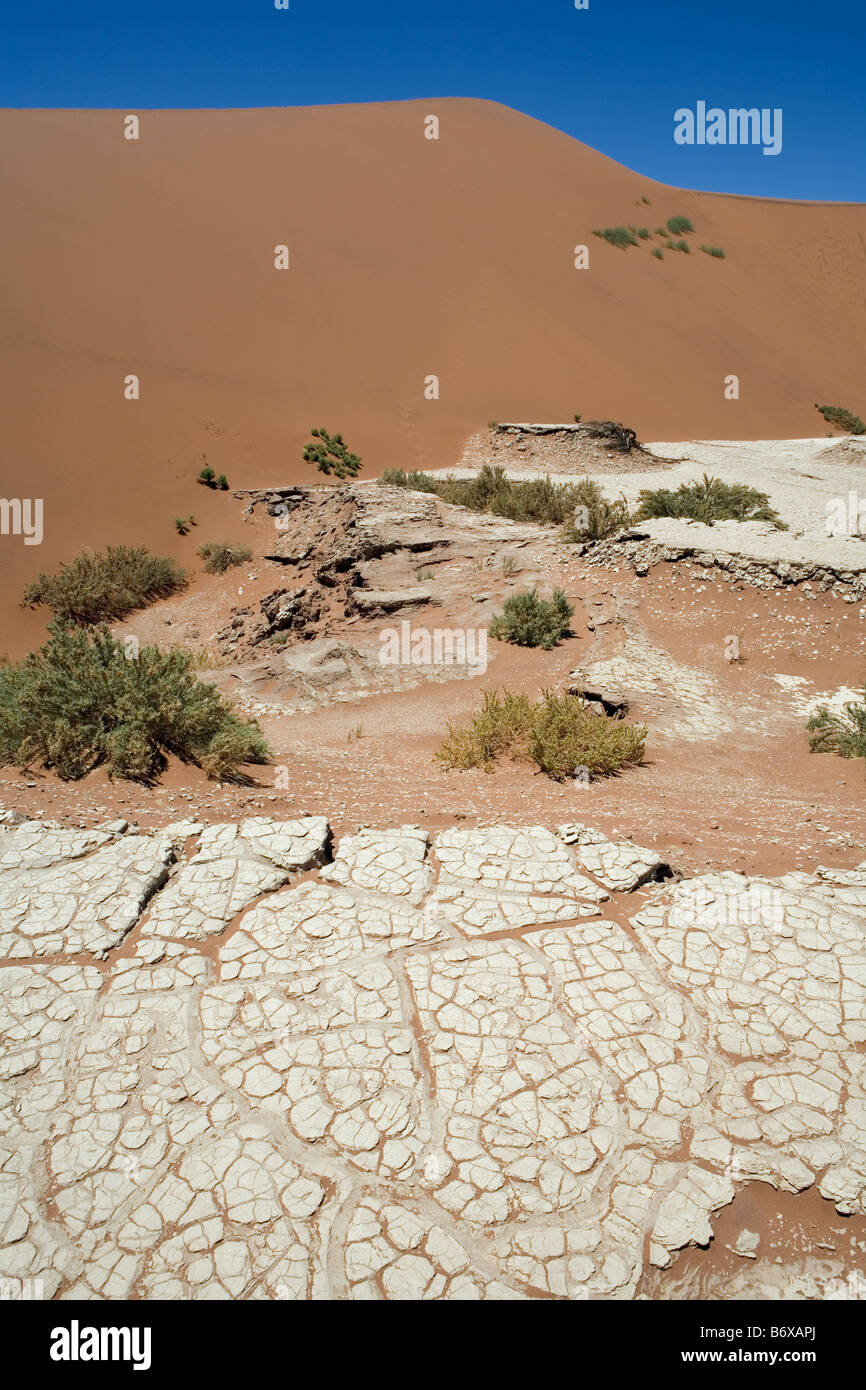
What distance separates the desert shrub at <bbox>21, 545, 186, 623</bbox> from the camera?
11102 millimetres

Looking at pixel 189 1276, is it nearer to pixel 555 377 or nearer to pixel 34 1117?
pixel 34 1117

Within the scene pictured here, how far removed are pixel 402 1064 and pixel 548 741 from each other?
3036 mm

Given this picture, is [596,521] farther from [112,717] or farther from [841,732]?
[112,717]

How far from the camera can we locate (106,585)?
11.4 m

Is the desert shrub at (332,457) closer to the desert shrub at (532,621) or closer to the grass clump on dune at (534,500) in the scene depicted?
the grass clump on dune at (534,500)

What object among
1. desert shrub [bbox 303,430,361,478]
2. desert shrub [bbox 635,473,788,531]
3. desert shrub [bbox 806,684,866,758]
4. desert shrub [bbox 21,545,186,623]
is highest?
desert shrub [bbox 303,430,361,478]

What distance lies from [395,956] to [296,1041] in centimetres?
49

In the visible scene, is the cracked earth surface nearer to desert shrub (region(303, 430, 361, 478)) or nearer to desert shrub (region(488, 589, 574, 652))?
Result: desert shrub (region(488, 589, 574, 652))

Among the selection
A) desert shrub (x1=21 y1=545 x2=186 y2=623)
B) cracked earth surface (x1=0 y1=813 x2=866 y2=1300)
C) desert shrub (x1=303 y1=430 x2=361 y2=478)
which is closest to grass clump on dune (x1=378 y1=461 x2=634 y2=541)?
desert shrub (x1=303 y1=430 x2=361 y2=478)

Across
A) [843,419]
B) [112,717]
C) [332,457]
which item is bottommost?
[112,717]

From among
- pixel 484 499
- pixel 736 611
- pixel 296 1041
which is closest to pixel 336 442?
pixel 484 499

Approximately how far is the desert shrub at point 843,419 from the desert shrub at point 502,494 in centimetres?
1681

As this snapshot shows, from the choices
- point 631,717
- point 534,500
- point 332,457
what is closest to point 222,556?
point 332,457

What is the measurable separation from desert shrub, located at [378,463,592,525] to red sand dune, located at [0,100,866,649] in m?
3.71
